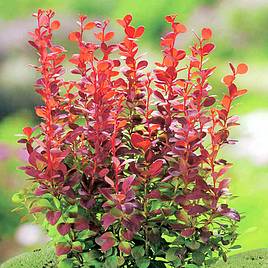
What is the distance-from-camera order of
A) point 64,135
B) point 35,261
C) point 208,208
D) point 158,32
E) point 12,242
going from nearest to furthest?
point 208,208 < point 64,135 < point 35,261 < point 12,242 < point 158,32

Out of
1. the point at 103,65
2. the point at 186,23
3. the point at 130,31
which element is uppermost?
the point at 186,23

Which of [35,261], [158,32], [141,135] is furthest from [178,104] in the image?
[158,32]

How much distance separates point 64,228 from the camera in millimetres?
1849

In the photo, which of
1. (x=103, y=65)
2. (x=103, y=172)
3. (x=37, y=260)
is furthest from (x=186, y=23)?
(x=103, y=172)

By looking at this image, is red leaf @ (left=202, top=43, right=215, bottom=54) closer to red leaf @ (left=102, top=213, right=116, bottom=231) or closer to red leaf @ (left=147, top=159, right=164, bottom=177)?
red leaf @ (left=147, top=159, right=164, bottom=177)

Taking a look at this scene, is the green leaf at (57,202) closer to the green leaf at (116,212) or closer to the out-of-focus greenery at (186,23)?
the green leaf at (116,212)

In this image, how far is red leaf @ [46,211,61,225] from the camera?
183cm

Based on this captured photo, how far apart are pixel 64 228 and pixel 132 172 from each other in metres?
0.21

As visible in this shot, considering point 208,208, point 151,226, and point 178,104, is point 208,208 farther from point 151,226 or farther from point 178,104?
point 178,104

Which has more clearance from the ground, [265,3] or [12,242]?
[265,3]

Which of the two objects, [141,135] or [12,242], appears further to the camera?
[12,242]

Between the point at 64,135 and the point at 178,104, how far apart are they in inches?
12.2

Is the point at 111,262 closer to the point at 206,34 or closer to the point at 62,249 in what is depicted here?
the point at 62,249

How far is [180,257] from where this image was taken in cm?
187
